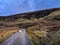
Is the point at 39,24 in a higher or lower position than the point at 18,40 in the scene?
higher

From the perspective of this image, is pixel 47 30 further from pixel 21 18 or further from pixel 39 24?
pixel 21 18

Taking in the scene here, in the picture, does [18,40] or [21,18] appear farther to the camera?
[21,18]

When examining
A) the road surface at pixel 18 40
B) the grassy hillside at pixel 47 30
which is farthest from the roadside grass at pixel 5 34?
the grassy hillside at pixel 47 30

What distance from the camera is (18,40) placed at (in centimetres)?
134

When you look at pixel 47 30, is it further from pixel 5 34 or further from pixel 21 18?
pixel 5 34

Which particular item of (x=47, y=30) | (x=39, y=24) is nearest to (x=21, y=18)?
(x=39, y=24)

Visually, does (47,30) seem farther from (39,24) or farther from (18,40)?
(18,40)

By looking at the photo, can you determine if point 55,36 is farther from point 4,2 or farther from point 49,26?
point 4,2

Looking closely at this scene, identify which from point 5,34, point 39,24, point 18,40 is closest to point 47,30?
point 39,24

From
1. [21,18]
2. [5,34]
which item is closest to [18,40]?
[5,34]

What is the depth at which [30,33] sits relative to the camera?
1357 millimetres

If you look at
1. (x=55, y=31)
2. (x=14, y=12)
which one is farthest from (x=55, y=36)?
(x=14, y=12)

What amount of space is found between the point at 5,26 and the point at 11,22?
0.25 feet

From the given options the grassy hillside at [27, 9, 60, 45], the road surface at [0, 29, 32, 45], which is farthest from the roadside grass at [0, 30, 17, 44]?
the grassy hillside at [27, 9, 60, 45]
